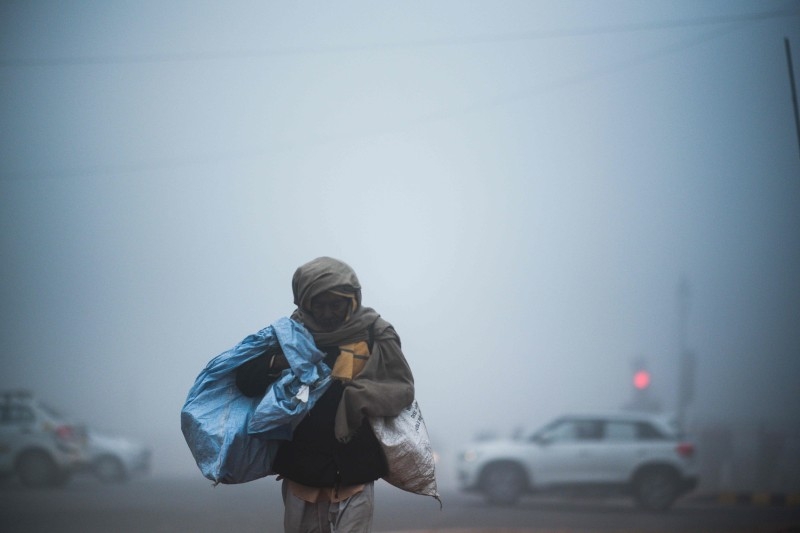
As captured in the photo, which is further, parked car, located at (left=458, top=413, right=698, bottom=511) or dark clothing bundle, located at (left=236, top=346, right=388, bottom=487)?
parked car, located at (left=458, top=413, right=698, bottom=511)

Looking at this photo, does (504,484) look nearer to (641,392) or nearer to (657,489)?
(657,489)

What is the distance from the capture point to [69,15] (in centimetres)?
2481

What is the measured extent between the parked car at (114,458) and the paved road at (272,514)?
28cm

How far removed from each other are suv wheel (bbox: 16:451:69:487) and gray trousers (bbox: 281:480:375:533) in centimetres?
1272

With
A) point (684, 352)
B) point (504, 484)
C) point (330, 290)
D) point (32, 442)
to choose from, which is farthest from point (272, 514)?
point (684, 352)

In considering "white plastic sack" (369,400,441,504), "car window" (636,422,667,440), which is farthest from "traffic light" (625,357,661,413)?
"white plastic sack" (369,400,441,504)

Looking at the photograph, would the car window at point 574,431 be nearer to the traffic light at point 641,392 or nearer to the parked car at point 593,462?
the parked car at point 593,462

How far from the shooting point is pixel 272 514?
13.0 metres

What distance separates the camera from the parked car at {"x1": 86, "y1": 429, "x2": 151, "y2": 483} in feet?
56.3

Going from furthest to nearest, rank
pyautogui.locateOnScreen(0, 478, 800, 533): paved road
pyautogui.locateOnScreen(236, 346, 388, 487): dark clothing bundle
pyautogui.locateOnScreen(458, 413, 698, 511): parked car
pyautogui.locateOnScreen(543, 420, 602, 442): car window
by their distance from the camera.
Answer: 1. pyautogui.locateOnScreen(543, 420, 602, 442): car window
2. pyautogui.locateOnScreen(458, 413, 698, 511): parked car
3. pyautogui.locateOnScreen(0, 478, 800, 533): paved road
4. pyautogui.locateOnScreen(236, 346, 388, 487): dark clothing bundle

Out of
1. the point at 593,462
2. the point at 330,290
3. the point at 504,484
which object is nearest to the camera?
the point at 330,290

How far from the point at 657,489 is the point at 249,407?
484 inches

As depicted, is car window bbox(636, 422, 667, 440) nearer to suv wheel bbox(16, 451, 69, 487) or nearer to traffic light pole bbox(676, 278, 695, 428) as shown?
suv wheel bbox(16, 451, 69, 487)

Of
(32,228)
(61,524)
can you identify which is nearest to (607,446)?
(61,524)
